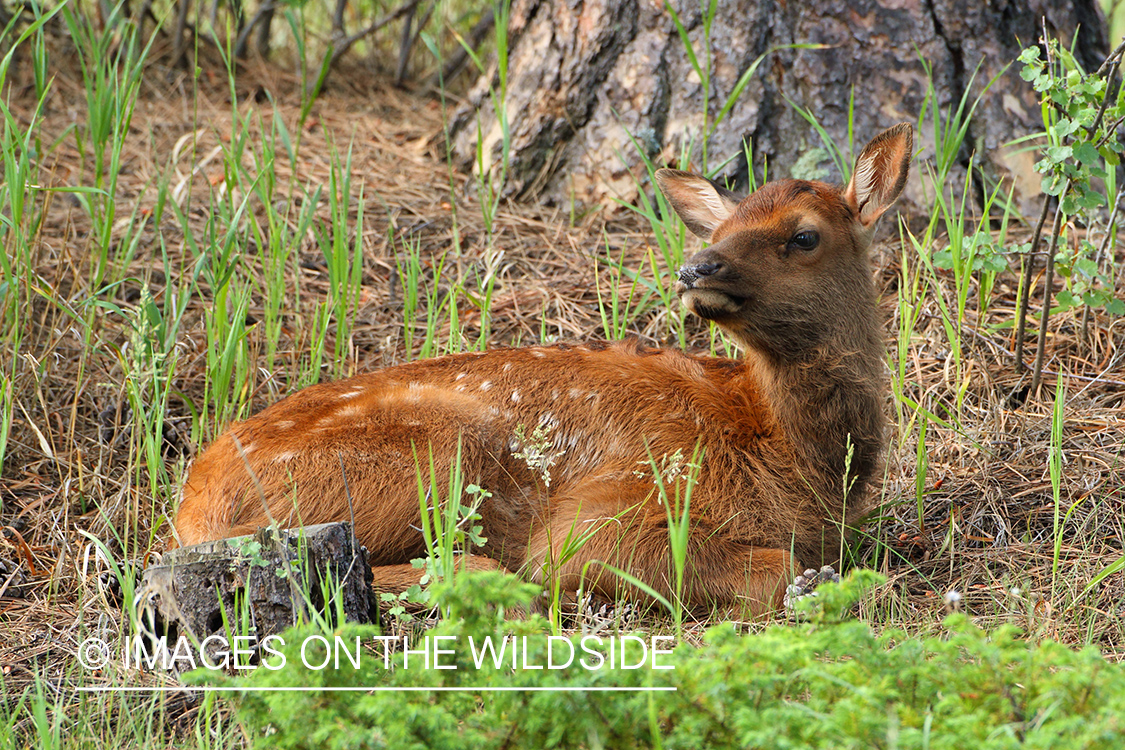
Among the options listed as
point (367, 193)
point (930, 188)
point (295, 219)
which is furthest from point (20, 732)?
point (930, 188)

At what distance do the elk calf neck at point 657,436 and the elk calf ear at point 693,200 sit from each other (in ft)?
0.77

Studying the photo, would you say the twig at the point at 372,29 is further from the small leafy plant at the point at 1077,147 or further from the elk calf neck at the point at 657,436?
the small leafy plant at the point at 1077,147

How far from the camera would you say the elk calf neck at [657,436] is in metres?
3.62

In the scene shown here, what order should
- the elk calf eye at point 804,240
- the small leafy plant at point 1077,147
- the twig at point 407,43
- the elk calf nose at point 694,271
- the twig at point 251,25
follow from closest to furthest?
the elk calf nose at point 694,271
the elk calf eye at point 804,240
the small leafy plant at point 1077,147
the twig at point 251,25
the twig at point 407,43

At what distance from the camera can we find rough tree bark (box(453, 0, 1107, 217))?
18.5 ft

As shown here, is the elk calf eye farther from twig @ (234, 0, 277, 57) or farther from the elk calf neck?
twig @ (234, 0, 277, 57)

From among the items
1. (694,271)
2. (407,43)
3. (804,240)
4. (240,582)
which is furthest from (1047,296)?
(407,43)

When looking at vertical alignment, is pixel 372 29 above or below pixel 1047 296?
above

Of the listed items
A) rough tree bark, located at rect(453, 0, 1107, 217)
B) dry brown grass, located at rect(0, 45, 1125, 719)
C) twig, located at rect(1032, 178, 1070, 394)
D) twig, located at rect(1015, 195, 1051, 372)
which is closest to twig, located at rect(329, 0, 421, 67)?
dry brown grass, located at rect(0, 45, 1125, 719)

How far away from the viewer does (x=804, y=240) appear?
12.3 ft

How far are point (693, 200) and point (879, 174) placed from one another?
0.75 m

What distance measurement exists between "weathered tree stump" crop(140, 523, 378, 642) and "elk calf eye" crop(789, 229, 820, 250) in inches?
71.5

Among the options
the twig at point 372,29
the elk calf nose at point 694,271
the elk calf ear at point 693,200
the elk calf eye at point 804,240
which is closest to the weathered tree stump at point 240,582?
the elk calf nose at point 694,271

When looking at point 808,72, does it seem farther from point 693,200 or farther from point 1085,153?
point 1085,153
